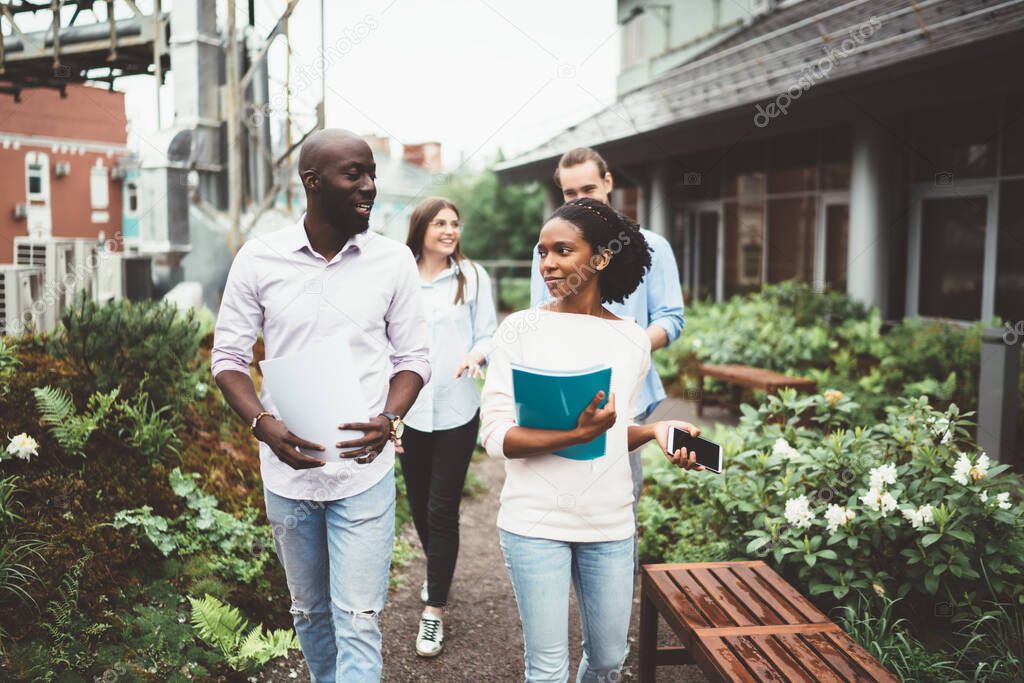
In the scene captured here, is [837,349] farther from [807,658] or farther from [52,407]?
[52,407]

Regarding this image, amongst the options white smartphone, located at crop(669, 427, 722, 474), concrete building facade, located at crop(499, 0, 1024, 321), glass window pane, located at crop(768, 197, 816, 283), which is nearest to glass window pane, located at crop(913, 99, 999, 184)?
concrete building facade, located at crop(499, 0, 1024, 321)

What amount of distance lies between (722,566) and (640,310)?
1197mm

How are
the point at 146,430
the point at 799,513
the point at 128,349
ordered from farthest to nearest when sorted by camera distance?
the point at 128,349
the point at 146,430
the point at 799,513

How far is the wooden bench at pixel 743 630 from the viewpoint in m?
2.27

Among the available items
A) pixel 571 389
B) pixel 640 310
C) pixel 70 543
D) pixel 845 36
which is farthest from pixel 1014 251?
pixel 70 543

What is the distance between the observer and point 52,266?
6.29 m

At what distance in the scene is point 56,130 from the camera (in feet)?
21.6

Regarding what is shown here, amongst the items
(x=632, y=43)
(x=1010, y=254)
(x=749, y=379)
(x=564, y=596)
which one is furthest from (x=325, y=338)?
(x=632, y=43)

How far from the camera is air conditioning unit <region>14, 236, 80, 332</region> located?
19.9 ft

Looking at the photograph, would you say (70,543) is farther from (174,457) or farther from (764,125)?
(764,125)

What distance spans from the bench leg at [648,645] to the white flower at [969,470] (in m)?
1.34

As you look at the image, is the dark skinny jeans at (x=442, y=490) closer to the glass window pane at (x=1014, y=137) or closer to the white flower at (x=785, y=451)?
the white flower at (x=785, y=451)

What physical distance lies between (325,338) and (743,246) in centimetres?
1347

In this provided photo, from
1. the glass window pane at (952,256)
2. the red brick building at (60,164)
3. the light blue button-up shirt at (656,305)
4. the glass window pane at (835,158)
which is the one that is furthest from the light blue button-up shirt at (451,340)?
the glass window pane at (835,158)
